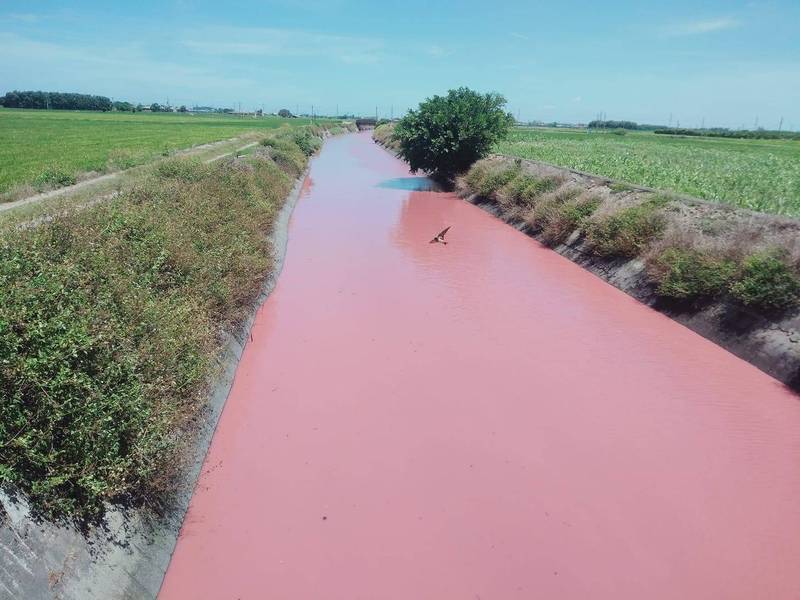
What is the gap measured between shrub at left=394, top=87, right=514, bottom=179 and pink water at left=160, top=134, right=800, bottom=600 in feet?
50.9

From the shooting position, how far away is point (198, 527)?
474cm

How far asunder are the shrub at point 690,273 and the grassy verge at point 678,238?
16 millimetres

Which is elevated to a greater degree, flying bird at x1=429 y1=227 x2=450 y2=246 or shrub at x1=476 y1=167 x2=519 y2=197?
shrub at x1=476 y1=167 x2=519 y2=197

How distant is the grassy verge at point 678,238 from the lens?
838 centimetres

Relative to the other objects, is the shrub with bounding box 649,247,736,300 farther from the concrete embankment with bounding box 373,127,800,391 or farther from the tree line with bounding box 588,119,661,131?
the tree line with bounding box 588,119,661,131

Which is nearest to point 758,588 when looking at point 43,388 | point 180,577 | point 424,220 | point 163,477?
point 180,577

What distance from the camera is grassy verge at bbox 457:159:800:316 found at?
838 centimetres

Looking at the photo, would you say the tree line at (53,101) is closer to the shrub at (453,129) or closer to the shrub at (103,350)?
the shrub at (453,129)

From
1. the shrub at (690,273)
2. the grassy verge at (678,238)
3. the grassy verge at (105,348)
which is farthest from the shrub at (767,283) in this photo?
the grassy verge at (105,348)

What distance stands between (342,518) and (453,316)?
17.4 ft

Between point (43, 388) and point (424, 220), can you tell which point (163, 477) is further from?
point (424, 220)

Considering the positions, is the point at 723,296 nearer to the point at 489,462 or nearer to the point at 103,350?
the point at 489,462

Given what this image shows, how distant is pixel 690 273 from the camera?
9836 millimetres

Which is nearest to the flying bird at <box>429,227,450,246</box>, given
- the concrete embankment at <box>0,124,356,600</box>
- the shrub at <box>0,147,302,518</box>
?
the shrub at <box>0,147,302,518</box>
